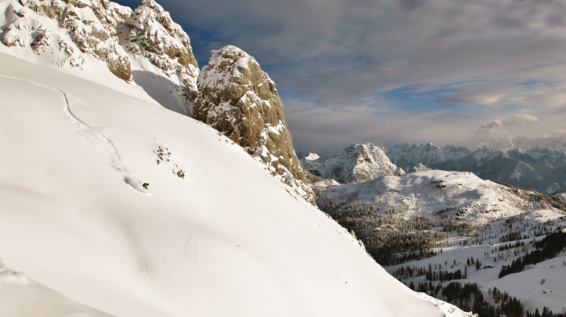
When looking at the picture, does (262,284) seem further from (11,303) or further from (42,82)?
(42,82)

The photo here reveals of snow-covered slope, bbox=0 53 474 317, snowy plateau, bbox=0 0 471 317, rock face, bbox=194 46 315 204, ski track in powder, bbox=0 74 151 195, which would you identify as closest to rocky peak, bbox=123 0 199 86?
rock face, bbox=194 46 315 204

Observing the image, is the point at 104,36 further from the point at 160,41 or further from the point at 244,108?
the point at 244,108

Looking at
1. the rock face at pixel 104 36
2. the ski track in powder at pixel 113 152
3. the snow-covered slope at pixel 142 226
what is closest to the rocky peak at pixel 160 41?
the rock face at pixel 104 36

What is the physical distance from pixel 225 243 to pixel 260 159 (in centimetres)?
3351

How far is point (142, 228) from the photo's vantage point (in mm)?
11695

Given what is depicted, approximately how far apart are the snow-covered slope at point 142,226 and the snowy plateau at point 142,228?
0.22ft

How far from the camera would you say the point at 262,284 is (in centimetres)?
1298

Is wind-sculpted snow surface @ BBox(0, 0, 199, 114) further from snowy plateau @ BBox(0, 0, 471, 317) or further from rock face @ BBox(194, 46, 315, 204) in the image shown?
snowy plateau @ BBox(0, 0, 471, 317)

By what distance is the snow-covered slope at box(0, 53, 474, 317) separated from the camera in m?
8.44

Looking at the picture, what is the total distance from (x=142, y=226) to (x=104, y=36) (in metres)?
50.2

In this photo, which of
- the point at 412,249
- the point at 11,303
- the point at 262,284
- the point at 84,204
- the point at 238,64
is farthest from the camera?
the point at 412,249

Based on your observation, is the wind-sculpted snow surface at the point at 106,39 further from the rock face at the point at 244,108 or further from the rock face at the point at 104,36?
the rock face at the point at 244,108

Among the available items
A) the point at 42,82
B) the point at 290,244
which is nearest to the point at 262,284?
the point at 290,244

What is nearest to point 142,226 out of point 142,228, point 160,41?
point 142,228
